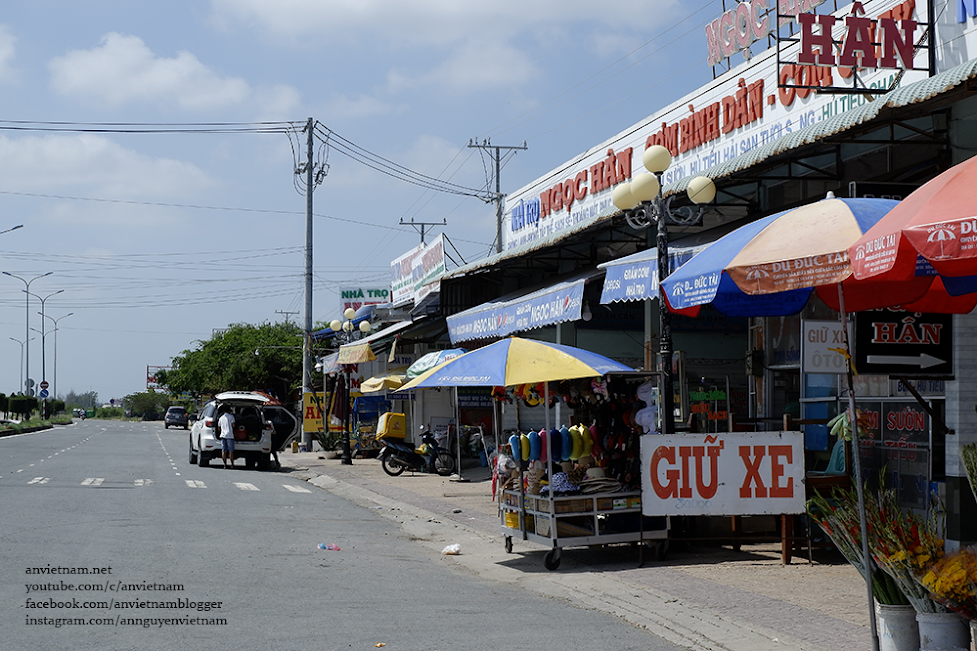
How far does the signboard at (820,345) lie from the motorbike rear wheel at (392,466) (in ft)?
48.2

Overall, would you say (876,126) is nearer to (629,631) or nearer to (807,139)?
(807,139)

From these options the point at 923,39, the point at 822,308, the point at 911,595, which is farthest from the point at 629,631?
the point at 923,39

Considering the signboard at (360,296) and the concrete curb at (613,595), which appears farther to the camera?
the signboard at (360,296)

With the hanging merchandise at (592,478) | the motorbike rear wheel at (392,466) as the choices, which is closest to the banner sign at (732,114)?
the hanging merchandise at (592,478)

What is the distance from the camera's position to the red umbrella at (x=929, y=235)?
15.1 ft

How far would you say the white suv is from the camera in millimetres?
26359

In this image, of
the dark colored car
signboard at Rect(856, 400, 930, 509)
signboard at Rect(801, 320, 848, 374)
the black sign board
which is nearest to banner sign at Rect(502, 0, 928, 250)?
signboard at Rect(801, 320, 848, 374)

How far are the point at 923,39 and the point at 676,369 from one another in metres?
6.05

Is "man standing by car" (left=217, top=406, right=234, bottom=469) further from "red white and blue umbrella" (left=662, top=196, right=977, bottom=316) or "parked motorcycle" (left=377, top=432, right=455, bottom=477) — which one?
"red white and blue umbrella" (left=662, top=196, right=977, bottom=316)

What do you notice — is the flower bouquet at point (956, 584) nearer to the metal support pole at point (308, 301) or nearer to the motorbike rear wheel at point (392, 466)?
the motorbike rear wheel at point (392, 466)

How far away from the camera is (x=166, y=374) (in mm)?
109375

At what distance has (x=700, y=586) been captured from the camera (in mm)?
9141

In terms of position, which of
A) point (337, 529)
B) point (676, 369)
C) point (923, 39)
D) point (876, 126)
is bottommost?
point (337, 529)

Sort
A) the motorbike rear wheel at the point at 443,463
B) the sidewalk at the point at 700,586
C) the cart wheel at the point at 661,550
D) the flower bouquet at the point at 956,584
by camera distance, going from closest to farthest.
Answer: the flower bouquet at the point at 956,584 → the sidewalk at the point at 700,586 → the cart wheel at the point at 661,550 → the motorbike rear wheel at the point at 443,463
